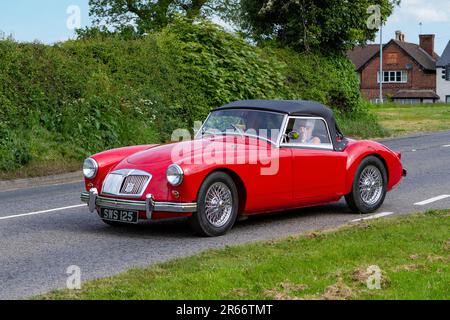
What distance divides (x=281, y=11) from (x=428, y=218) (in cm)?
1990

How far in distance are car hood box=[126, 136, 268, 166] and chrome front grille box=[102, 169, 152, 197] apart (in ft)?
0.58

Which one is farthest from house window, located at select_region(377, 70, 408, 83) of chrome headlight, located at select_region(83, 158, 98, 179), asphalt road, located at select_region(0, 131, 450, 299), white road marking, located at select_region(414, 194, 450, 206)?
chrome headlight, located at select_region(83, 158, 98, 179)

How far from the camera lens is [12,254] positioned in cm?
873

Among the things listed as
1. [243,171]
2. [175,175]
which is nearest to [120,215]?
[175,175]

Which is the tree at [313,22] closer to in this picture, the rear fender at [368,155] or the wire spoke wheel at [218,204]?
the rear fender at [368,155]

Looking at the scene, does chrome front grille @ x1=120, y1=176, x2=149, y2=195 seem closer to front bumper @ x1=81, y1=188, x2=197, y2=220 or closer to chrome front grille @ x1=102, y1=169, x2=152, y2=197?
chrome front grille @ x1=102, y1=169, x2=152, y2=197

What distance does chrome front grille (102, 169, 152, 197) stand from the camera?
31.1 feet

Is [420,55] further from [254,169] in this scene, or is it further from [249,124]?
[254,169]

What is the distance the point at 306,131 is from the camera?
10.9m

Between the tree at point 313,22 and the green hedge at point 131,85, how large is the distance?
70cm

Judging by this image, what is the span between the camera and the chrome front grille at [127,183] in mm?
9484

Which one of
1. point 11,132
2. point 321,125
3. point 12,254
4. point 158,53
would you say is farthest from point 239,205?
point 158,53

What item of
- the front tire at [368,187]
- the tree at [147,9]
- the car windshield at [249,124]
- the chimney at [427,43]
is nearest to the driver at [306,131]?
the car windshield at [249,124]
